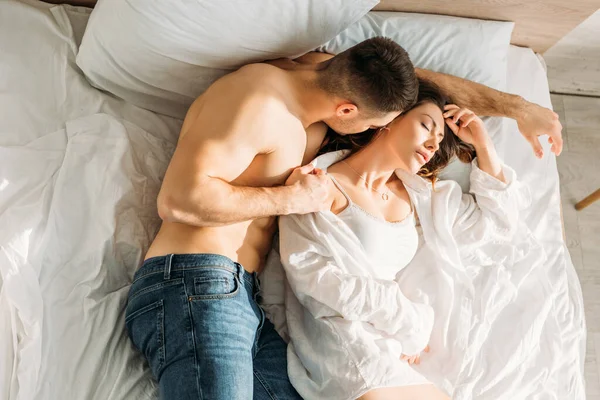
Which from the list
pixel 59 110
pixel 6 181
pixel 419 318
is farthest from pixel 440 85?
pixel 6 181

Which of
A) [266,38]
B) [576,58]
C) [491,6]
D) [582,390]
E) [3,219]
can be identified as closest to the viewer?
[3,219]

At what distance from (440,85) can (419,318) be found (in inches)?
28.8

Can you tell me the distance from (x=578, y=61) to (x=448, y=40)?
2.78 feet

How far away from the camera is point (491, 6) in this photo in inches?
77.8

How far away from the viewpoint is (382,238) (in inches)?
66.1

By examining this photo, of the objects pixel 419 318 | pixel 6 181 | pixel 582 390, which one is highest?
pixel 6 181

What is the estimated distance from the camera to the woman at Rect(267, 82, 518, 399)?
4.97ft

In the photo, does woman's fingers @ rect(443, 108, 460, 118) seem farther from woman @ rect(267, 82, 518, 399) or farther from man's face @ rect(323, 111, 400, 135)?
man's face @ rect(323, 111, 400, 135)

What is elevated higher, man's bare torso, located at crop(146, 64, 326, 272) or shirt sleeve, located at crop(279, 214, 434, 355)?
man's bare torso, located at crop(146, 64, 326, 272)

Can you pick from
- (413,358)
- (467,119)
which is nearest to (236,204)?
(413,358)

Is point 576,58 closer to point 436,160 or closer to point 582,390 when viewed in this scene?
point 436,160

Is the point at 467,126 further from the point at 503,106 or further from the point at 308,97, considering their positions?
the point at 308,97

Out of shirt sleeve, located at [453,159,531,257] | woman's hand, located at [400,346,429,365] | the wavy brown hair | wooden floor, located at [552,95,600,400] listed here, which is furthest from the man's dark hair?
wooden floor, located at [552,95,600,400]

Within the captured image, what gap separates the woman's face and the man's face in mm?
120
